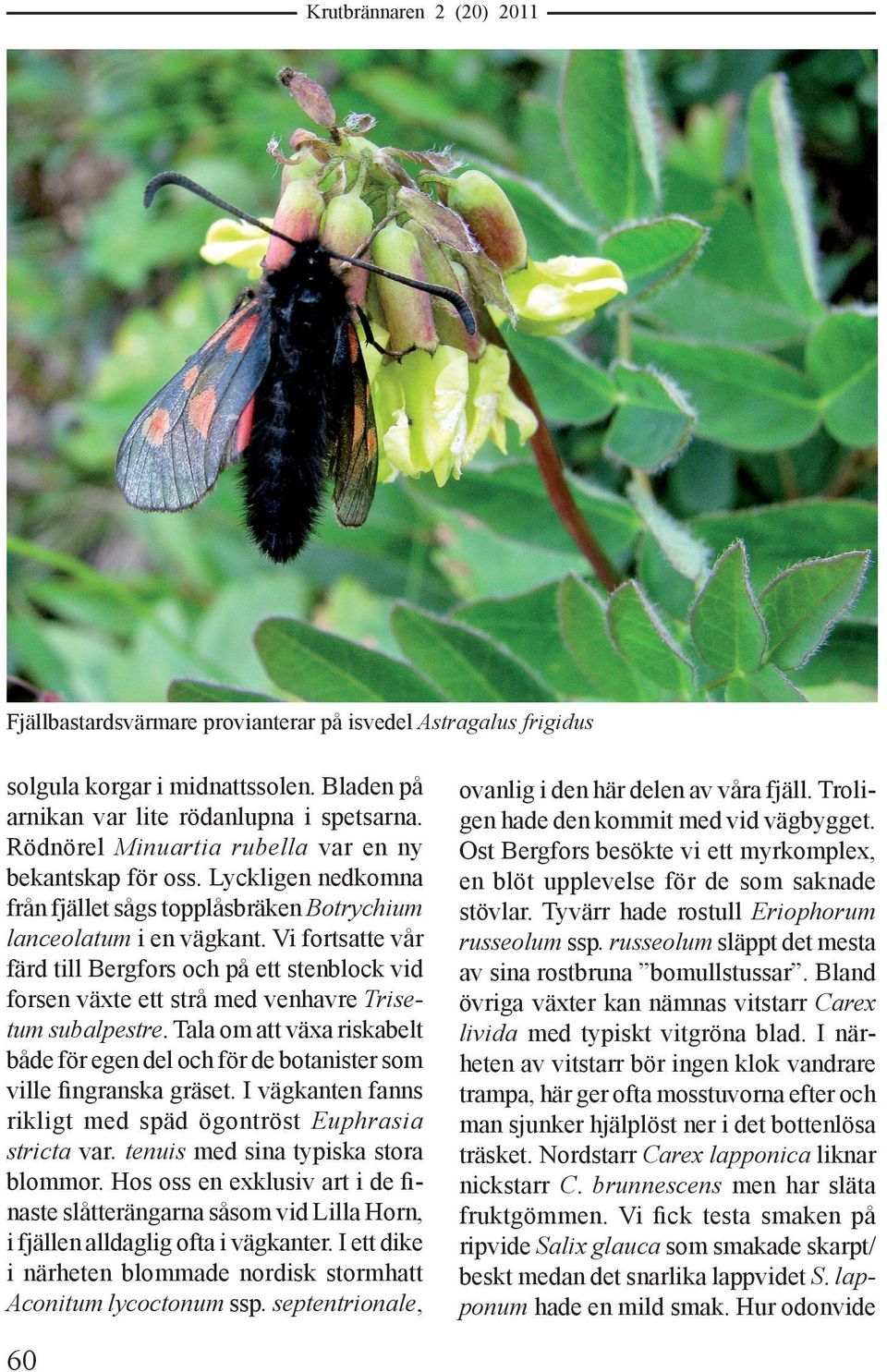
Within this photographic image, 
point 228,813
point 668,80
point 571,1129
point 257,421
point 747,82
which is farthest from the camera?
point 668,80

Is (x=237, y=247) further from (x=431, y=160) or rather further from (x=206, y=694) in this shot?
(x=206, y=694)

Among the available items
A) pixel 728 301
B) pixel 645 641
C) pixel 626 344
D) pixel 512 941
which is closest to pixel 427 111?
pixel 728 301

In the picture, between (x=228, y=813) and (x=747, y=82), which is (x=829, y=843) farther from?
(x=747, y=82)

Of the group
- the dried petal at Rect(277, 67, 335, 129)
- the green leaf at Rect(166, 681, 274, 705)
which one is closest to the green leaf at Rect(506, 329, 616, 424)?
the dried petal at Rect(277, 67, 335, 129)

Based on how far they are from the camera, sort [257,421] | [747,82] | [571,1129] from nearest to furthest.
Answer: [257,421] < [571,1129] < [747,82]

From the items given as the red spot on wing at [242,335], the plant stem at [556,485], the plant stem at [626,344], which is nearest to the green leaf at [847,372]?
the plant stem at [626,344]

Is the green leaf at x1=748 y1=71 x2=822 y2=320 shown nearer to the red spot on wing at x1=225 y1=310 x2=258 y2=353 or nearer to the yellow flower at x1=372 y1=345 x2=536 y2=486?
the yellow flower at x1=372 y1=345 x2=536 y2=486

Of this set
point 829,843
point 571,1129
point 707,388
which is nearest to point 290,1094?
point 571,1129
